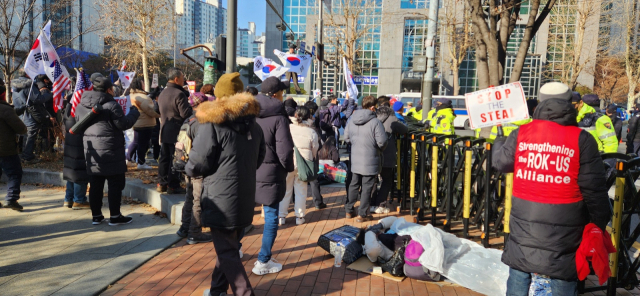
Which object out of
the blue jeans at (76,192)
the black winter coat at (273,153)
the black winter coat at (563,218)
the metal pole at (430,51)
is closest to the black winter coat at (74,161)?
the blue jeans at (76,192)

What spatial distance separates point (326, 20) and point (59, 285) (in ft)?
114

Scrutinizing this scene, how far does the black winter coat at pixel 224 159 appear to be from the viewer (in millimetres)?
3500

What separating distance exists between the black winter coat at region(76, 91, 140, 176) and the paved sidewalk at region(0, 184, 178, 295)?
85cm

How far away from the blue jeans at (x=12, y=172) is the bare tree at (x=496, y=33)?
7354 millimetres

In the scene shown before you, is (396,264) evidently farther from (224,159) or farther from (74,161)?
(74,161)

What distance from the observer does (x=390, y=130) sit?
7109 mm

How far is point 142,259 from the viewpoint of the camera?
5.04 m

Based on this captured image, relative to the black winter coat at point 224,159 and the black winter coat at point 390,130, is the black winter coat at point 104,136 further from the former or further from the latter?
the black winter coat at point 390,130

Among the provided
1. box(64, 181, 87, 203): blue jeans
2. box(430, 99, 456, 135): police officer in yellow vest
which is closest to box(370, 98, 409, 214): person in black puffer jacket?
box(430, 99, 456, 135): police officer in yellow vest

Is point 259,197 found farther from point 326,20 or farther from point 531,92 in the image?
point 531,92

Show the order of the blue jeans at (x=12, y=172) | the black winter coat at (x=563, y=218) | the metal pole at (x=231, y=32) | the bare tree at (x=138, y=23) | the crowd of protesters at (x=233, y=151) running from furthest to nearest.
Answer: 1. the bare tree at (x=138, y=23)
2. the metal pole at (x=231, y=32)
3. the blue jeans at (x=12, y=172)
4. the crowd of protesters at (x=233, y=151)
5. the black winter coat at (x=563, y=218)

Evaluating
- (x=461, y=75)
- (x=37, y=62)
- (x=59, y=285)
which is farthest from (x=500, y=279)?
(x=461, y=75)

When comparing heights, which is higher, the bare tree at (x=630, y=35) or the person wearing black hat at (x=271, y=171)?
the bare tree at (x=630, y=35)

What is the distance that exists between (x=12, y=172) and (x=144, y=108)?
2.40 meters
